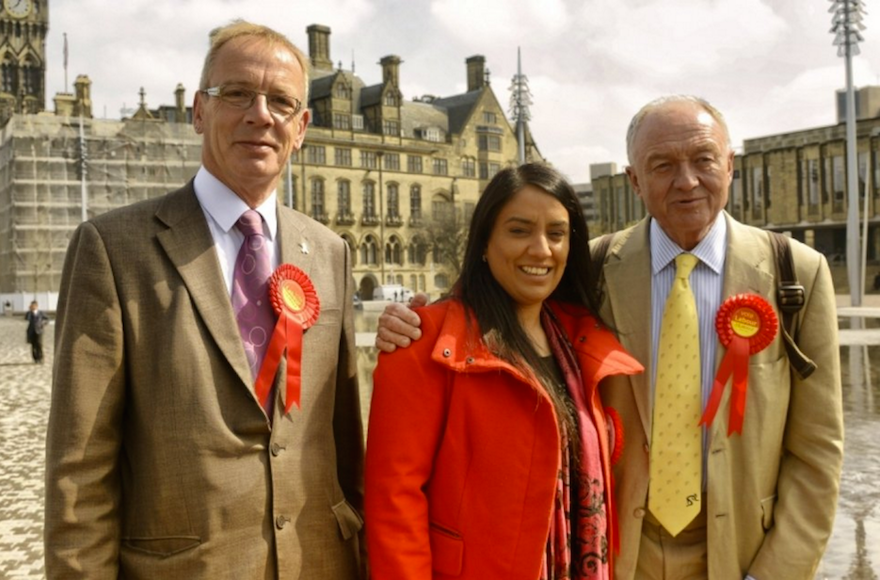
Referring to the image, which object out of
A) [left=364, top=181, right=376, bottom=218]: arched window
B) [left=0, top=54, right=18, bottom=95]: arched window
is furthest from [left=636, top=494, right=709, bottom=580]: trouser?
[left=0, top=54, right=18, bottom=95]: arched window

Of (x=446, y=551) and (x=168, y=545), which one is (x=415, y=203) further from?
(x=168, y=545)

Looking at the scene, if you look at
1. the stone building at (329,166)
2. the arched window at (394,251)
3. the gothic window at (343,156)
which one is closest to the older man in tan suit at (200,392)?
the stone building at (329,166)

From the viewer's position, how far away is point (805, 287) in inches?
114

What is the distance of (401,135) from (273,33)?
2529 inches

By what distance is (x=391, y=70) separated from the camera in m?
65.5

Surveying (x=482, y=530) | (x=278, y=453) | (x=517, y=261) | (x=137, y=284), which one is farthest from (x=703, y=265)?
(x=137, y=284)

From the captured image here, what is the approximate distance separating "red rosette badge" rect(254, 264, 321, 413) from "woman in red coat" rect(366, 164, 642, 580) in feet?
0.81

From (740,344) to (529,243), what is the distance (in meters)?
0.78

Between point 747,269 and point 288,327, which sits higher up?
point 747,269

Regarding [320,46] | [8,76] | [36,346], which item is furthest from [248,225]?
[8,76]

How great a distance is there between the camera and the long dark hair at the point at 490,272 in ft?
8.51

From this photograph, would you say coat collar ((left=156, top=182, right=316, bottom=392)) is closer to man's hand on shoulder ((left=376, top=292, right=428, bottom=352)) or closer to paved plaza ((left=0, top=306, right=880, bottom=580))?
man's hand on shoulder ((left=376, top=292, right=428, bottom=352))

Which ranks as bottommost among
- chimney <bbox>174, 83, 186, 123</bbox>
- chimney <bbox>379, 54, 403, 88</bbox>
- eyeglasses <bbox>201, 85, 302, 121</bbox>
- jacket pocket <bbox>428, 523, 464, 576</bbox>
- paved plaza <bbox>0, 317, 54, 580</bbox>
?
paved plaza <bbox>0, 317, 54, 580</bbox>

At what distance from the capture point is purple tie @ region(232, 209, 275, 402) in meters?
2.49
